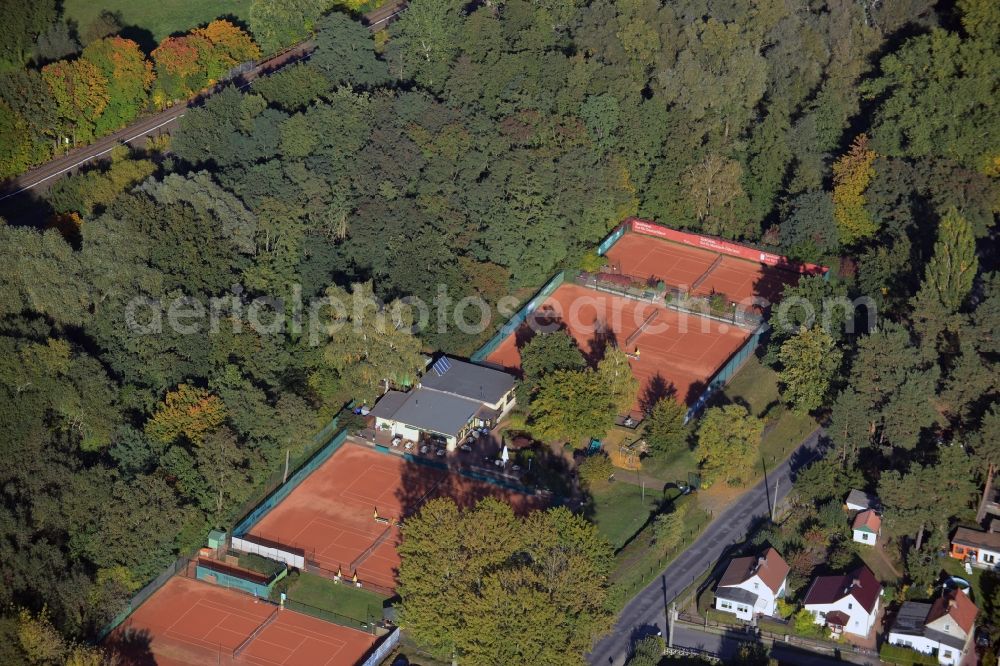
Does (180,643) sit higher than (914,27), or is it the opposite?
(914,27)

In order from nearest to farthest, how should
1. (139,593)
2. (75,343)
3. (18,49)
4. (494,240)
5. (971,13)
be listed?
1. (139,593)
2. (75,343)
3. (494,240)
4. (971,13)
5. (18,49)

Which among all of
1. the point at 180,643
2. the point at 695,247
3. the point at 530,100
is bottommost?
the point at 180,643

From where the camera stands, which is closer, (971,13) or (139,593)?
(139,593)

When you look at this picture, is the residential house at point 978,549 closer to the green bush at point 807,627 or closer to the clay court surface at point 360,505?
the green bush at point 807,627

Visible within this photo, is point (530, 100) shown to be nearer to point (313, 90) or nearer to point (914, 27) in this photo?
point (313, 90)

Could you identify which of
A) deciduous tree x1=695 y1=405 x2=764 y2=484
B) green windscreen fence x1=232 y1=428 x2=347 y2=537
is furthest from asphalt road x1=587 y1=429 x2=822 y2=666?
green windscreen fence x1=232 y1=428 x2=347 y2=537

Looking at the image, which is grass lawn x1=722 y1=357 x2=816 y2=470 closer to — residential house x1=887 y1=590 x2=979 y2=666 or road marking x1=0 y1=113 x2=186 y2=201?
residential house x1=887 y1=590 x2=979 y2=666

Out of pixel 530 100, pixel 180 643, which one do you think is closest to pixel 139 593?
pixel 180 643

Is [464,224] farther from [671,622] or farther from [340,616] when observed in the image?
[671,622]
